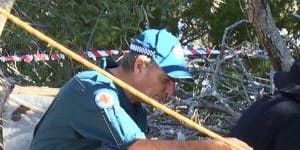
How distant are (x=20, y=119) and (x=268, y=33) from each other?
4.83 ft

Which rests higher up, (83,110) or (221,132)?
(83,110)

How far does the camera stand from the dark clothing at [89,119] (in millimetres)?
2793

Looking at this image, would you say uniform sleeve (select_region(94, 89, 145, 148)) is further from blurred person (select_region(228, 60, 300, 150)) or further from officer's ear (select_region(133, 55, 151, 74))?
blurred person (select_region(228, 60, 300, 150))

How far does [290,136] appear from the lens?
3039 mm

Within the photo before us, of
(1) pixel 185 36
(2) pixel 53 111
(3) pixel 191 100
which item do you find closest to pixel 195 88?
(3) pixel 191 100

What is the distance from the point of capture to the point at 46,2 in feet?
20.0

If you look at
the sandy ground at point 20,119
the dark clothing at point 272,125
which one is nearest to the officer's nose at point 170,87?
the dark clothing at point 272,125

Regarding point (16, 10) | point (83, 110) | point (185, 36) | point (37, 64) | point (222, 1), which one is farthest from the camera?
point (185, 36)

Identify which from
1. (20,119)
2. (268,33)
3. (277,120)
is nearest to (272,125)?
(277,120)

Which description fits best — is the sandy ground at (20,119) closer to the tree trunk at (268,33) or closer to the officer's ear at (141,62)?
the officer's ear at (141,62)

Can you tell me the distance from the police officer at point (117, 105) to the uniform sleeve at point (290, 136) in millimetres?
241

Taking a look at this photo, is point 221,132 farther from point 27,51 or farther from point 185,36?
point 185,36

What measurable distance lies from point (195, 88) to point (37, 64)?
5.77 feet

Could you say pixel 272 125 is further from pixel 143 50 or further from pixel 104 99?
pixel 104 99
